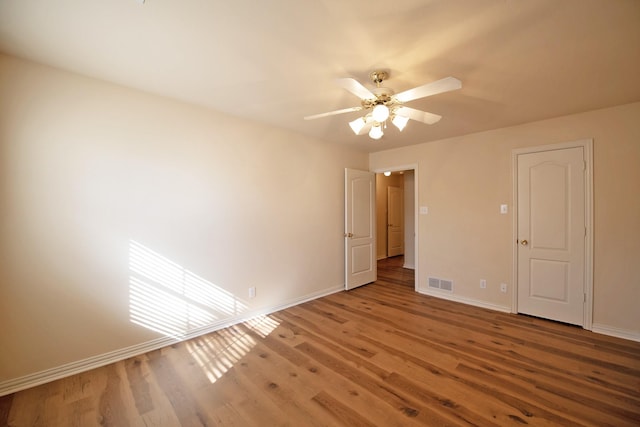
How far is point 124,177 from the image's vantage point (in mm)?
2326

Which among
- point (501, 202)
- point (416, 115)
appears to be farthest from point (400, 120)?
point (501, 202)

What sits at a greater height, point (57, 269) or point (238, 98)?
point (238, 98)

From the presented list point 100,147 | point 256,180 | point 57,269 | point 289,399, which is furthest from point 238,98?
point 289,399

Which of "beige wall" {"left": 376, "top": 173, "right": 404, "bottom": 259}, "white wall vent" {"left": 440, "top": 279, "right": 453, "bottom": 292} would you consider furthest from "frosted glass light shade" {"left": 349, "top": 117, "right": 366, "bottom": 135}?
"beige wall" {"left": 376, "top": 173, "right": 404, "bottom": 259}

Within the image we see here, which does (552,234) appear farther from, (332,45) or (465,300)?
(332,45)

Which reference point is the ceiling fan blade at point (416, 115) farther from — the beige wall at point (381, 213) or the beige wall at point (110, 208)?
the beige wall at point (381, 213)

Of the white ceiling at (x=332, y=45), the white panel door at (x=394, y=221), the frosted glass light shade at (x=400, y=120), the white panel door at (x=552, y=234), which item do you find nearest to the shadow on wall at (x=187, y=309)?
the white ceiling at (x=332, y=45)

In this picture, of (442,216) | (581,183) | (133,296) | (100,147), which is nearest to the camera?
(100,147)

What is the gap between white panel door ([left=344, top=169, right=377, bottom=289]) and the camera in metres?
4.32

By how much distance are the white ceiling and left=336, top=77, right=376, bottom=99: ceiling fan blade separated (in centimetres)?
27

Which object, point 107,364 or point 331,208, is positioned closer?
point 107,364

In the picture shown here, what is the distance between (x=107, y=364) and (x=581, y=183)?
17.1 feet

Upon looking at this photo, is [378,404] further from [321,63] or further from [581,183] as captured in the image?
[581,183]

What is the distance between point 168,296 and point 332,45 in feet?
8.82
